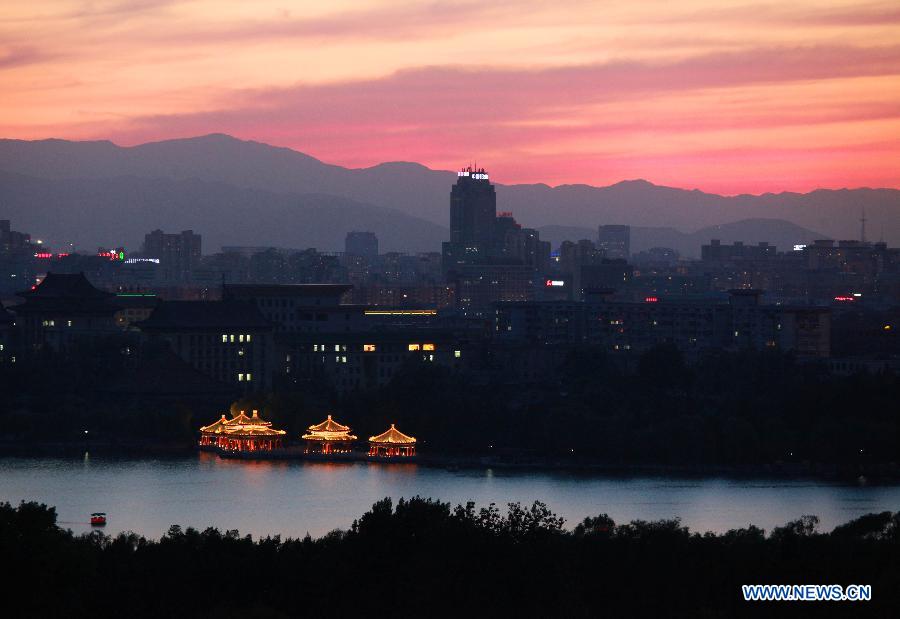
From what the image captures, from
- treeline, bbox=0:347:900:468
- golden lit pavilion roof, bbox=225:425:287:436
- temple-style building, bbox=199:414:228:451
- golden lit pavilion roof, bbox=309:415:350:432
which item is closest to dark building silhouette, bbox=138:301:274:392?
treeline, bbox=0:347:900:468

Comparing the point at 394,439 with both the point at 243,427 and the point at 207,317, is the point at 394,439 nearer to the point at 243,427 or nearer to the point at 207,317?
the point at 243,427

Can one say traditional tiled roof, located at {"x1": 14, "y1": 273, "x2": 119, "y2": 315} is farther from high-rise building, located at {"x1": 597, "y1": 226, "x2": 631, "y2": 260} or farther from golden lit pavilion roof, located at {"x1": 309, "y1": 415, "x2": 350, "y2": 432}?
high-rise building, located at {"x1": 597, "y1": 226, "x2": 631, "y2": 260}

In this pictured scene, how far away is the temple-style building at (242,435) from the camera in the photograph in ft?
118

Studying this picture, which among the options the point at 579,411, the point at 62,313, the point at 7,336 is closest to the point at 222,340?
the point at 7,336

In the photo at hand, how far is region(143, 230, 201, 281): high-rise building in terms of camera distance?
112 meters

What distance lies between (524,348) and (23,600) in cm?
3458

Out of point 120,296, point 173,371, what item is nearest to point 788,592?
point 173,371

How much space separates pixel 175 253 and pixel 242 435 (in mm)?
78294

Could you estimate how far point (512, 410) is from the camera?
37562 millimetres

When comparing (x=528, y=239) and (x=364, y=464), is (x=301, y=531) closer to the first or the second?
(x=364, y=464)

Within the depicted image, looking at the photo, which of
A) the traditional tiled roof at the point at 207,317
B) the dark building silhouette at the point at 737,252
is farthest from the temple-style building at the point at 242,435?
the dark building silhouette at the point at 737,252

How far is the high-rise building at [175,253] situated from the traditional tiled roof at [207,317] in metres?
64.2

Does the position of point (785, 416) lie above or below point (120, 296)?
below

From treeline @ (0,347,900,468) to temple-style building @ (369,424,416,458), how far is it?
1.93 ft
